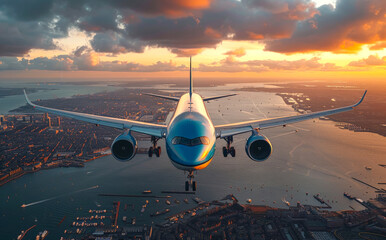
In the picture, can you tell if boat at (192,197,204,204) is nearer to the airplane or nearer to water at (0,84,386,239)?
water at (0,84,386,239)

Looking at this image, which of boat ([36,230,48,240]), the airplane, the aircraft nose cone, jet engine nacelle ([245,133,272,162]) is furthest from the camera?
boat ([36,230,48,240])

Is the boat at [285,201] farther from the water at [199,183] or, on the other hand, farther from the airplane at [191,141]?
the airplane at [191,141]

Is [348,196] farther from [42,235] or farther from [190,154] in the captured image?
[42,235]

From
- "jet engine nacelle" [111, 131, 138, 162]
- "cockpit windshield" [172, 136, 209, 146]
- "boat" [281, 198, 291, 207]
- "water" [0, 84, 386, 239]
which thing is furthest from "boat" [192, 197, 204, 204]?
"cockpit windshield" [172, 136, 209, 146]

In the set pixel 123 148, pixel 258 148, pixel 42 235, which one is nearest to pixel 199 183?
pixel 42 235

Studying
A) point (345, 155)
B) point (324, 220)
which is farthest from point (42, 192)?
point (345, 155)

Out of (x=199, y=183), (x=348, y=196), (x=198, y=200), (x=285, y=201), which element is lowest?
(x=285, y=201)
